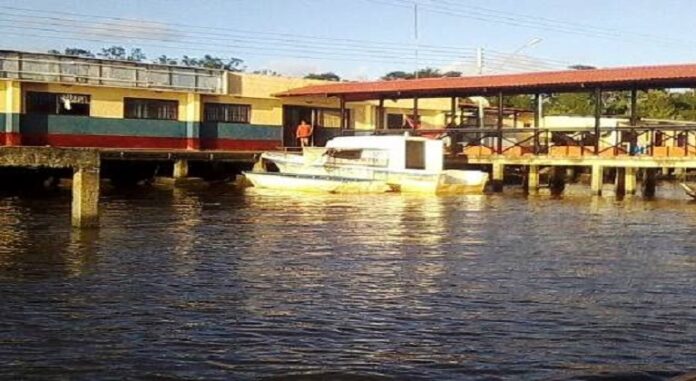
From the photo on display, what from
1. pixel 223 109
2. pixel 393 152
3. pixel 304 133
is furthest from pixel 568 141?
pixel 223 109

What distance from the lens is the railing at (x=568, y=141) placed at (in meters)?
34.8

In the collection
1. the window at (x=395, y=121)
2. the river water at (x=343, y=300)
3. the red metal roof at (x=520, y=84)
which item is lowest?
the river water at (x=343, y=300)

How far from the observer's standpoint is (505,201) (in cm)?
3159

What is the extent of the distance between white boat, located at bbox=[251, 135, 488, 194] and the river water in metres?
11.9

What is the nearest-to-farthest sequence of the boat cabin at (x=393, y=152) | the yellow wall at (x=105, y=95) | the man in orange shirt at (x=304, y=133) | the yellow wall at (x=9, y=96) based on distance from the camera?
the boat cabin at (x=393, y=152) < the yellow wall at (x=9, y=96) < the yellow wall at (x=105, y=95) < the man in orange shirt at (x=304, y=133)

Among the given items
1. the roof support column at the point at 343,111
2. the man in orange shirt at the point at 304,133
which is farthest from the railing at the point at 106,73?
the roof support column at the point at 343,111

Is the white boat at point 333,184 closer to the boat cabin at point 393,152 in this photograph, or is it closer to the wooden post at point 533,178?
the boat cabin at point 393,152

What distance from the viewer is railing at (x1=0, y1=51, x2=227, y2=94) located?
38800mm

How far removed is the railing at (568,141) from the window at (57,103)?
11.9m

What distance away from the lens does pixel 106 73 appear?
40812 millimetres

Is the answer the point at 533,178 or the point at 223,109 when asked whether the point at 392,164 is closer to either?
the point at 533,178

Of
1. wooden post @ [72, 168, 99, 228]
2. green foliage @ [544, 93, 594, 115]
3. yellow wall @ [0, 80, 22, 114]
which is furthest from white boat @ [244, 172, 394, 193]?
green foliage @ [544, 93, 594, 115]

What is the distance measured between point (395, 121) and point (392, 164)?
14940 mm

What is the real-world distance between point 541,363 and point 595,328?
1.80 meters
